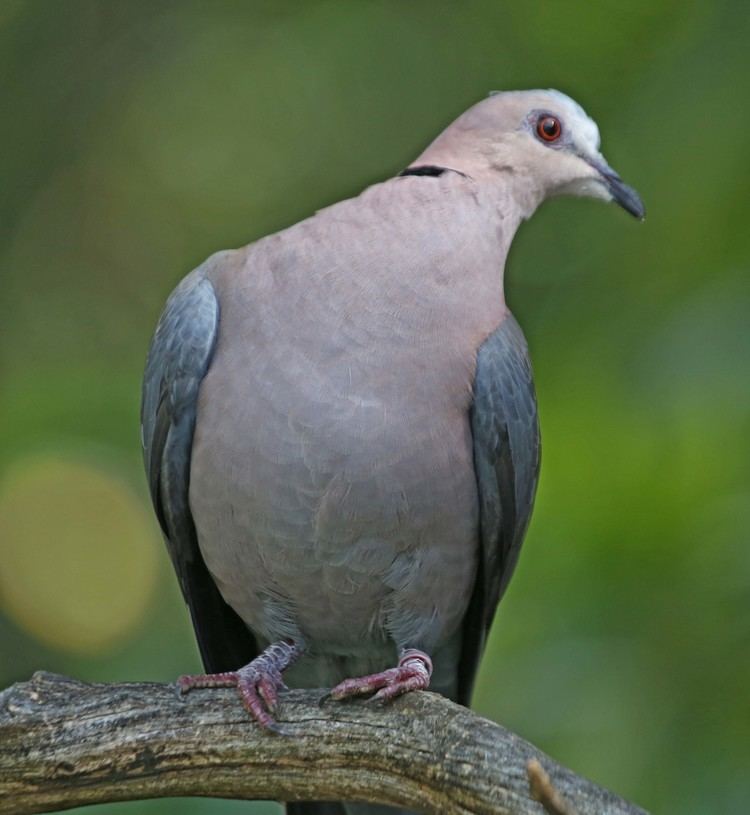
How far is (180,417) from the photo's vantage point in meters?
3.46

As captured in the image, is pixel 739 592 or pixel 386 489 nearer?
pixel 386 489

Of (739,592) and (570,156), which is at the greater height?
(570,156)

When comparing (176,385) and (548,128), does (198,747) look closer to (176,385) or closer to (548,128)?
(176,385)

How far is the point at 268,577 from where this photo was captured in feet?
11.3

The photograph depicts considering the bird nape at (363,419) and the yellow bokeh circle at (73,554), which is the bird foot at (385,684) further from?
the yellow bokeh circle at (73,554)

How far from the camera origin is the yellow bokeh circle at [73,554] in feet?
16.9

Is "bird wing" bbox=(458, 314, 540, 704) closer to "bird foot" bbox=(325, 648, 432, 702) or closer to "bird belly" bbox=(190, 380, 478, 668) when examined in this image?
"bird belly" bbox=(190, 380, 478, 668)

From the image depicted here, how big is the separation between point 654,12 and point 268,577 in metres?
2.92

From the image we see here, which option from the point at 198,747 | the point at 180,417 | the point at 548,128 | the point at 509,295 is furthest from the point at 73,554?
the point at 548,128

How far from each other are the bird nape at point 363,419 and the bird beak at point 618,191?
0.51 ft

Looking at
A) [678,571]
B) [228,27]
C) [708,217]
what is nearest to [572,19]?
[708,217]

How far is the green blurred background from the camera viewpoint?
437cm

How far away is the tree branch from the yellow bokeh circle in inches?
74.9

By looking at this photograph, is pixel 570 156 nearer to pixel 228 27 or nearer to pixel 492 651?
pixel 492 651
